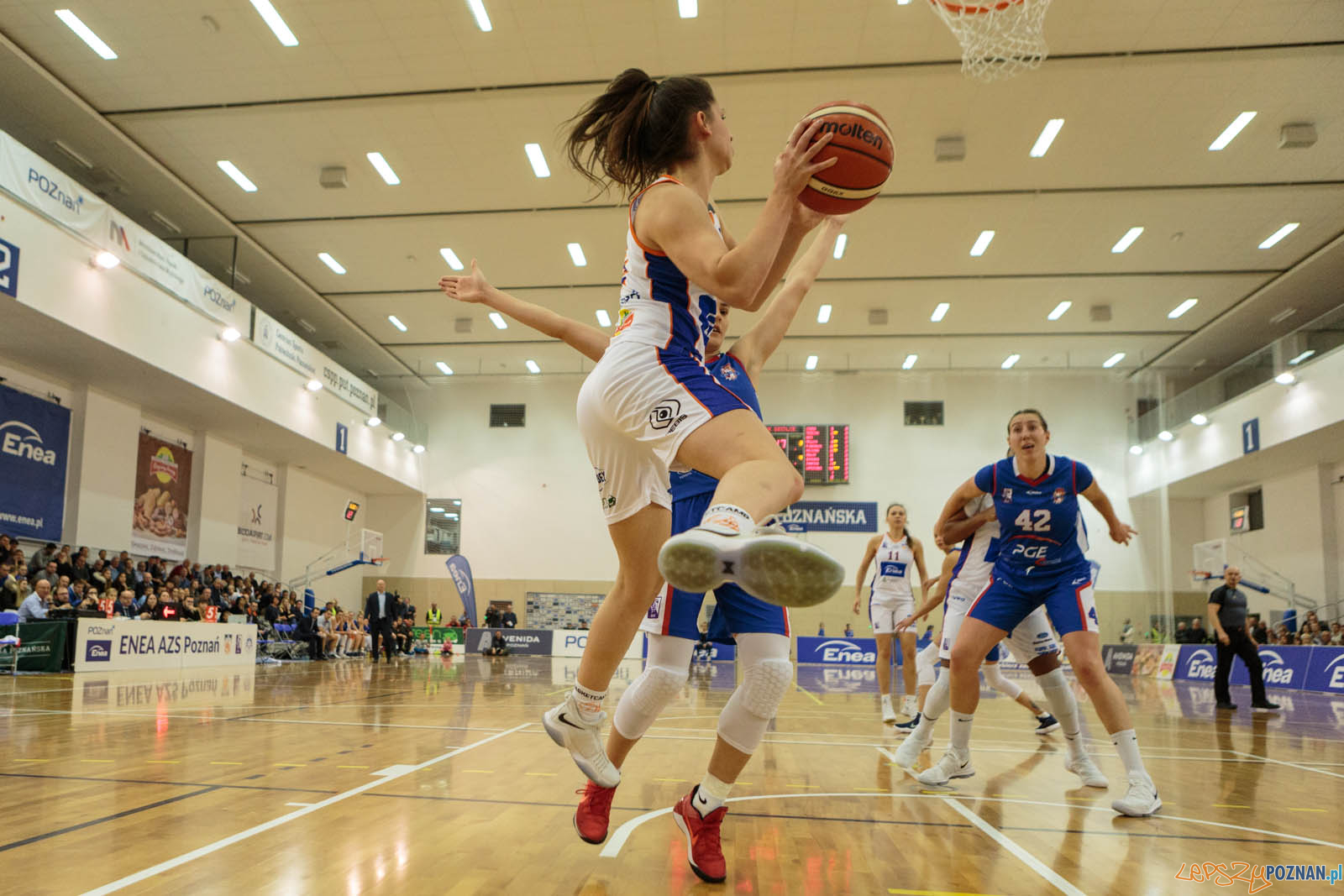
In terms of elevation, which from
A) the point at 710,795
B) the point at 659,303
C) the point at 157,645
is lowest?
the point at 157,645

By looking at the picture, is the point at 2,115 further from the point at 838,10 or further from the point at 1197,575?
the point at 1197,575

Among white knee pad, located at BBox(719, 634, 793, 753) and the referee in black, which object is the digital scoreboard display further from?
white knee pad, located at BBox(719, 634, 793, 753)

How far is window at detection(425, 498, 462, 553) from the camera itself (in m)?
28.6

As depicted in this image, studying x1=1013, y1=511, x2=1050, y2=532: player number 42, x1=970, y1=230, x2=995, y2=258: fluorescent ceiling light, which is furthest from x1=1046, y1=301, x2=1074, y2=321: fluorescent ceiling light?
x1=1013, y1=511, x2=1050, y2=532: player number 42

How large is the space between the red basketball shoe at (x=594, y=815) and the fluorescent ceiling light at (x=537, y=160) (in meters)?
13.8

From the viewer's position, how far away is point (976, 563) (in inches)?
225

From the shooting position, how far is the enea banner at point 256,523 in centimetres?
2305

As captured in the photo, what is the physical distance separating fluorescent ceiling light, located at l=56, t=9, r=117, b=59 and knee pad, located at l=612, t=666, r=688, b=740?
1376 cm

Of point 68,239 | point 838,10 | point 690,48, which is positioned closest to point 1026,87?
point 838,10

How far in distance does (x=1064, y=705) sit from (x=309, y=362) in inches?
785

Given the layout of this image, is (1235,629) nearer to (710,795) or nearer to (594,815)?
(710,795)

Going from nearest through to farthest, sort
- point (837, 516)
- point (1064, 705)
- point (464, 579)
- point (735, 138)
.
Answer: point (1064, 705) < point (735, 138) < point (464, 579) < point (837, 516)

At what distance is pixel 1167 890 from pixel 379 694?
8286 mm

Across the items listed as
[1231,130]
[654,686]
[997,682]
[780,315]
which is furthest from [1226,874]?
[1231,130]
